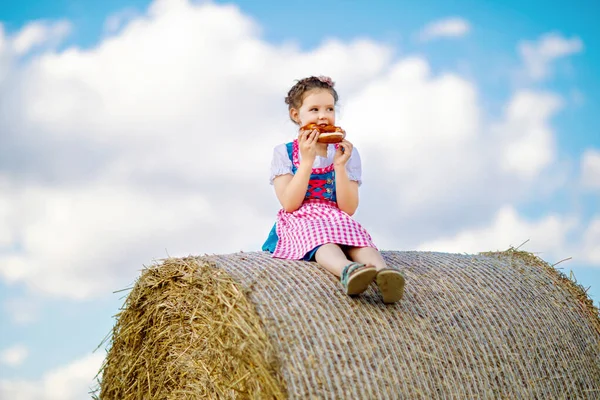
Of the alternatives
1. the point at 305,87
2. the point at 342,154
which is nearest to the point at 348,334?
the point at 342,154

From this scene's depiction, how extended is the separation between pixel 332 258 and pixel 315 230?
21 cm

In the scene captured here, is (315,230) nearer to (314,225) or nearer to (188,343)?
(314,225)

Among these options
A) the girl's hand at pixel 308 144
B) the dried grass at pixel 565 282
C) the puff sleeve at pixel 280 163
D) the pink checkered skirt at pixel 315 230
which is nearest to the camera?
the pink checkered skirt at pixel 315 230

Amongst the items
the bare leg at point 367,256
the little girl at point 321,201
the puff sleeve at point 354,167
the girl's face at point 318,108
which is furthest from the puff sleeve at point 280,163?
the bare leg at point 367,256

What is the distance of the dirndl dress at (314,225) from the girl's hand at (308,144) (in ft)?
0.66

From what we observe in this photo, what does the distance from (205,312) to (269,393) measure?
23.4 inches

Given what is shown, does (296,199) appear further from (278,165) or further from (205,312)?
(205,312)

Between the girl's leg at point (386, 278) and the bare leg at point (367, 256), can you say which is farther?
the bare leg at point (367, 256)

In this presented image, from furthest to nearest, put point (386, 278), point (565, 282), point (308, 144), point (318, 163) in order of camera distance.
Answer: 1. point (565, 282)
2. point (318, 163)
3. point (308, 144)
4. point (386, 278)

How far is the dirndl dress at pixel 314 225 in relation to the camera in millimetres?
3123

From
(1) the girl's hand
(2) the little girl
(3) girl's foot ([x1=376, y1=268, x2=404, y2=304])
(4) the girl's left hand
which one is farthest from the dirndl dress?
(3) girl's foot ([x1=376, y1=268, x2=404, y2=304])

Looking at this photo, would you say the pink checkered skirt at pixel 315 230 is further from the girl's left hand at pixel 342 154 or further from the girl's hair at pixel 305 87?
the girl's hair at pixel 305 87

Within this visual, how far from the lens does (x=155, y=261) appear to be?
3330 millimetres

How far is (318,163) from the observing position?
3479mm
